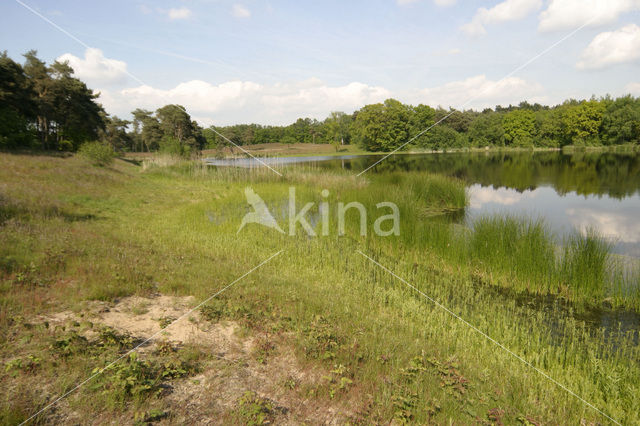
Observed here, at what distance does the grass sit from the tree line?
60.0ft

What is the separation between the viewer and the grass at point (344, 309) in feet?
10.7

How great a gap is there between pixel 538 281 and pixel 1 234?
37.3 ft

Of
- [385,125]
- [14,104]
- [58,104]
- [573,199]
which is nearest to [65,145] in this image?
[58,104]

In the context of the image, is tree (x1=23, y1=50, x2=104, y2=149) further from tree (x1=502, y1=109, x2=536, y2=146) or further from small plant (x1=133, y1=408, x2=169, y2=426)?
tree (x1=502, y1=109, x2=536, y2=146)

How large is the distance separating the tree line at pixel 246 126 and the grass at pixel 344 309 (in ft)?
60.0

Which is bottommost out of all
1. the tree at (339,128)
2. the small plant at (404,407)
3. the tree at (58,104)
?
the small plant at (404,407)

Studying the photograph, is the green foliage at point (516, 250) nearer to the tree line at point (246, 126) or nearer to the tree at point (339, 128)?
the tree line at point (246, 126)

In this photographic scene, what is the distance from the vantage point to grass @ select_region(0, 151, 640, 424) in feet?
10.7

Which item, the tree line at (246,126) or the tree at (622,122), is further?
the tree at (622,122)

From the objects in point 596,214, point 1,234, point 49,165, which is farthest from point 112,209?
point 596,214

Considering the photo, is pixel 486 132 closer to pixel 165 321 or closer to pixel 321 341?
pixel 321 341

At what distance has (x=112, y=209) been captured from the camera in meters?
12.3

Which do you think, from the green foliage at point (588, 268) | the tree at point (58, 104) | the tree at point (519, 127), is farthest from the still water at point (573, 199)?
Result: the tree at point (519, 127)

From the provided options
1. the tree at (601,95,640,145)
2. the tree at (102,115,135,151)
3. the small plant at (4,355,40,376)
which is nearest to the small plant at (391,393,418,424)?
the small plant at (4,355,40,376)
